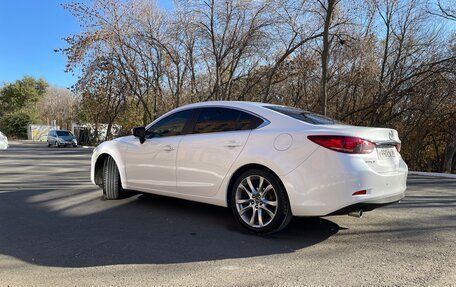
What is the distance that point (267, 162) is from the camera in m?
4.52

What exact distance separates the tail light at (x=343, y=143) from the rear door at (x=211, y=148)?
0.91 meters

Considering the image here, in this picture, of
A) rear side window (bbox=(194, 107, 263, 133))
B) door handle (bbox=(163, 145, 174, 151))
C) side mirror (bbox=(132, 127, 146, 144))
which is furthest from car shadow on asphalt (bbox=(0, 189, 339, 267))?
rear side window (bbox=(194, 107, 263, 133))

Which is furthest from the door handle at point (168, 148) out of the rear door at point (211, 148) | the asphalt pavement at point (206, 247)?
the asphalt pavement at point (206, 247)

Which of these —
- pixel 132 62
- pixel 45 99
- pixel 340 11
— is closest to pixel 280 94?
pixel 340 11

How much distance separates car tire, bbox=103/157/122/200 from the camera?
21.7ft

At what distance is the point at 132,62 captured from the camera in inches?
1075

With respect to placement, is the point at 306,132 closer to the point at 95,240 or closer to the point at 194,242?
the point at 194,242

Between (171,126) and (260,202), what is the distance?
1.94 m

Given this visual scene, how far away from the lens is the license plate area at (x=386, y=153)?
4449 millimetres

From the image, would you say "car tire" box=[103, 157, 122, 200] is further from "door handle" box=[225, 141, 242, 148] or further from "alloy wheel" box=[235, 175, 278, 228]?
"alloy wheel" box=[235, 175, 278, 228]

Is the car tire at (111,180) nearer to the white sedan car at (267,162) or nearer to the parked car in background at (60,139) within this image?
the white sedan car at (267,162)

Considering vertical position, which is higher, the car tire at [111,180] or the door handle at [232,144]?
the door handle at [232,144]

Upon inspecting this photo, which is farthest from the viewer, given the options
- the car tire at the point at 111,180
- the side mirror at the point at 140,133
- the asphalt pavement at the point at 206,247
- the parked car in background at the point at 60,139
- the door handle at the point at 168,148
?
the parked car in background at the point at 60,139

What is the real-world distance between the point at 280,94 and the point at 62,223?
21673 millimetres
